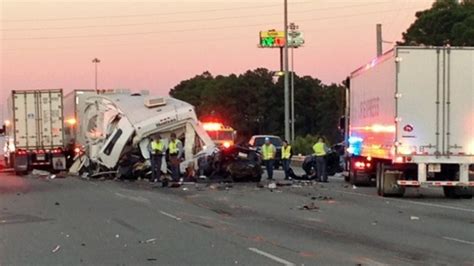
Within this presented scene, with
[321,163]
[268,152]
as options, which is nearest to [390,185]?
[321,163]

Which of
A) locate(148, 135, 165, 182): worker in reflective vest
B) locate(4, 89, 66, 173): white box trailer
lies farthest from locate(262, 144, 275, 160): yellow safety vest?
locate(4, 89, 66, 173): white box trailer

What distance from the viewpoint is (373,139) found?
21.1 metres

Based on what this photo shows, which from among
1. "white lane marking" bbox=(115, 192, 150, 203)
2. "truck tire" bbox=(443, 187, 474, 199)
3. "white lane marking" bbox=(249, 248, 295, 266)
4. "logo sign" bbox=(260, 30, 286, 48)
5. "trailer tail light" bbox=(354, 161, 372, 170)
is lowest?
"white lane marking" bbox=(115, 192, 150, 203)

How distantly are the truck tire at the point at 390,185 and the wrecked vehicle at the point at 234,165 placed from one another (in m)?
7.02

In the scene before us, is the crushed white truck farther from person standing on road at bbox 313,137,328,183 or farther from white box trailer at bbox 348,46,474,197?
white box trailer at bbox 348,46,474,197

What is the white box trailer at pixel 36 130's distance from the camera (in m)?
33.5

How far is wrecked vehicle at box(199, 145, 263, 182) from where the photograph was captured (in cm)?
2611

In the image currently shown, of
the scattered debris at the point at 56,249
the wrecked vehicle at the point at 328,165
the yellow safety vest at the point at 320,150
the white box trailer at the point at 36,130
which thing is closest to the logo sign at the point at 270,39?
the white box trailer at the point at 36,130

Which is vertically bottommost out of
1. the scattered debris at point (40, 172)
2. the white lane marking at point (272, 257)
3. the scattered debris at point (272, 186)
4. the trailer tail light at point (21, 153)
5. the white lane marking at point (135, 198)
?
the scattered debris at point (40, 172)

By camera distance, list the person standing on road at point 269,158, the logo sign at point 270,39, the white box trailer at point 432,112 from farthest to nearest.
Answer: the logo sign at point 270,39
the person standing on road at point 269,158
the white box trailer at point 432,112

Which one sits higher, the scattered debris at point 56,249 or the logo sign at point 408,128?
the logo sign at point 408,128

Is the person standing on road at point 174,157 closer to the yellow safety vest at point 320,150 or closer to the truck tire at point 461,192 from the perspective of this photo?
the yellow safety vest at point 320,150

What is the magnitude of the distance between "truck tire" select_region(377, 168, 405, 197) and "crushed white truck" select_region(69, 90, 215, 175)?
897 centimetres

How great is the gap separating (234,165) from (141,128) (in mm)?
3518
